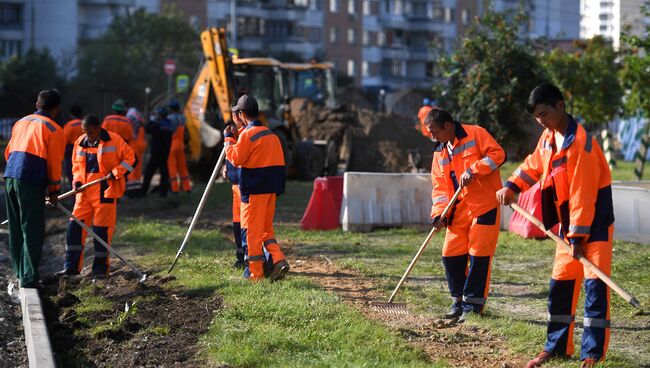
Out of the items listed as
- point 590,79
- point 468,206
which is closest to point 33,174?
point 468,206

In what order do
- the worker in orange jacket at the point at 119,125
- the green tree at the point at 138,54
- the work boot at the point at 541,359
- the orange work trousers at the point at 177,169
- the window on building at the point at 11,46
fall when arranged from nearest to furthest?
the work boot at the point at 541,359 → the worker in orange jacket at the point at 119,125 → the orange work trousers at the point at 177,169 → the green tree at the point at 138,54 → the window on building at the point at 11,46

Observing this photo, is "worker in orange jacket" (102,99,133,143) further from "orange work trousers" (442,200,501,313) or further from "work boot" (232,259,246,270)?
"orange work trousers" (442,200,501,313)

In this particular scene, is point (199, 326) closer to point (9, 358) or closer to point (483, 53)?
point (9, 358)

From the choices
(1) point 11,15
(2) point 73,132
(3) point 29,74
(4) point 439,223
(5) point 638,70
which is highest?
(1) point 11,15

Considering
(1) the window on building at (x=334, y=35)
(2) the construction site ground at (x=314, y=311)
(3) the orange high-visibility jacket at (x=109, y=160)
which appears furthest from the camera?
(1) the window on building at (x=334, y=35)

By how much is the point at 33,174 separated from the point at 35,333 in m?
2.56

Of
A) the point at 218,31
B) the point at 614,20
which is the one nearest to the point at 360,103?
the point at 614,20

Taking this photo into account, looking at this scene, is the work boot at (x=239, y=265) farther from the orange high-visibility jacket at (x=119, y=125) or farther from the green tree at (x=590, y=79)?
the green tree at (x=590, y=79)

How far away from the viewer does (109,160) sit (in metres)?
12.1

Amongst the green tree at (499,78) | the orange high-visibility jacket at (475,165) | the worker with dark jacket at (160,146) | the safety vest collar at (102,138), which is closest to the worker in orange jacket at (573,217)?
the orange high-visibility jacket at (475,165)

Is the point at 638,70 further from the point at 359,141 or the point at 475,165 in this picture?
the point at 475,165

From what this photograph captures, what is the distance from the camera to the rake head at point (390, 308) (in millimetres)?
9656

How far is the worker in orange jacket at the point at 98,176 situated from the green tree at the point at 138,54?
36.2 meters

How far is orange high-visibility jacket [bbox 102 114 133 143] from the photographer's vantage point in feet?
61.3
